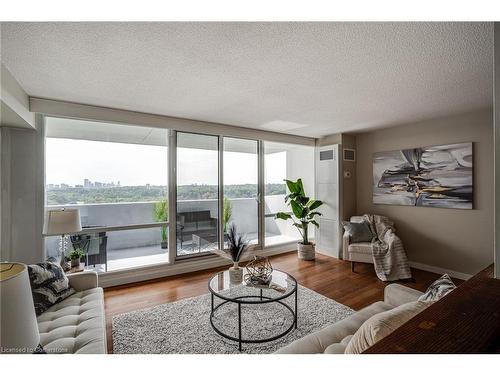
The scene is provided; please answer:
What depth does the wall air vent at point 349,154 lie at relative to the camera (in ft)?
14.8

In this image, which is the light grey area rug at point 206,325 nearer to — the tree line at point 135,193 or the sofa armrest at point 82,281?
the sofa armrest at point 82,281

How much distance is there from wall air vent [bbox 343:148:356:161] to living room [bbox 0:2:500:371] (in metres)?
0.09

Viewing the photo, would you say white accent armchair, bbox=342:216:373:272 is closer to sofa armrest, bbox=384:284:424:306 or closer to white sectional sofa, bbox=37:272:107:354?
sofa armrest, bbox=384:284:424:306

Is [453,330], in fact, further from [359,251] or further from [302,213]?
[302,213]

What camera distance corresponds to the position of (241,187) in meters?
4.38

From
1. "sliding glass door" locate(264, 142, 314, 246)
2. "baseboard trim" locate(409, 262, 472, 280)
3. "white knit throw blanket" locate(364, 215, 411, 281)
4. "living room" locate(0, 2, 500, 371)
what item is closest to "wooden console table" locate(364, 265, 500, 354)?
"living room" locate(0, 2, 500, 371)

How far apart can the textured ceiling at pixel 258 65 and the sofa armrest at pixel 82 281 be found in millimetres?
1805

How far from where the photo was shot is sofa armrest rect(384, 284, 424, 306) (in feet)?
5.88

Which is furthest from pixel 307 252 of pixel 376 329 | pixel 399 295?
pixel 376 329

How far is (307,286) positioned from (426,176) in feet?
8.21

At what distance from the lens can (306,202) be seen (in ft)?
14.5
